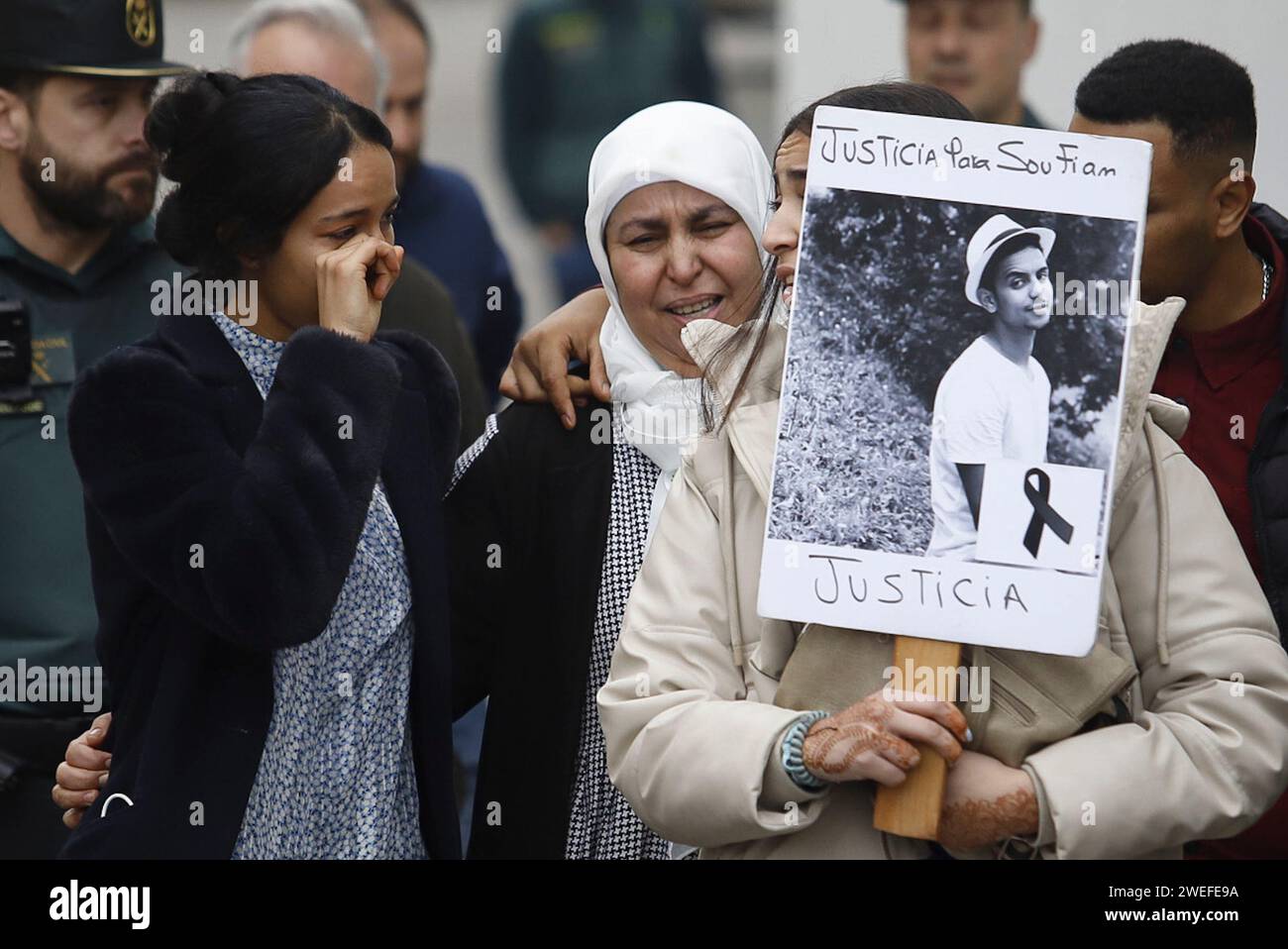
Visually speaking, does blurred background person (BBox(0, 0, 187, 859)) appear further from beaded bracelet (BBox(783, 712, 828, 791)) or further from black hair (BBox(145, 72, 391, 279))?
beaded bracelet (BBox(783, 712, 828, 791))

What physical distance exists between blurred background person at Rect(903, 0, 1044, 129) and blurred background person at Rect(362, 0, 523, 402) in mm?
1379

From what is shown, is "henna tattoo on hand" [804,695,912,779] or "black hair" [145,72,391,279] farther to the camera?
"black hair" [145,72,391,279]

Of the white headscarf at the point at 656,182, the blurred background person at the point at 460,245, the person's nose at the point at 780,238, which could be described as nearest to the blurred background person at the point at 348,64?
the blurred background person at the point at 460,245

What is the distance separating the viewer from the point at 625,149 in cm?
340

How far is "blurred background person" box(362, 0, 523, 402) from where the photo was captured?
536 cm

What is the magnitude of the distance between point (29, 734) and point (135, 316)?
40.4 inches

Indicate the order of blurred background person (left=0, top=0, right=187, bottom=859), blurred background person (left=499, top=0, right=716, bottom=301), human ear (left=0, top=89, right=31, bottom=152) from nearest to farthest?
1. blurred background person (left=0, top=0, right=187, bottom=859)
2. human ear (left=0, top=89, right=31, bottom=152)
3. blurred background person (left=499, top=0, right=716, bottom=301)

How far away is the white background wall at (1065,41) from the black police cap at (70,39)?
1685mm

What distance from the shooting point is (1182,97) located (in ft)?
11.3

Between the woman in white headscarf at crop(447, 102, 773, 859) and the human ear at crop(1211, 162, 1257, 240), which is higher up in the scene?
the human ear at crop(1211, 162, 1257, 240)

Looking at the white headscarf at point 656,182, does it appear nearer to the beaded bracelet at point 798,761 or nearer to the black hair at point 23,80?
the beaded bracelet at point 798,761

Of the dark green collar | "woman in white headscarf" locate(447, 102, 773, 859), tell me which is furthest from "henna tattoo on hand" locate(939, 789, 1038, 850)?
the dark green collar

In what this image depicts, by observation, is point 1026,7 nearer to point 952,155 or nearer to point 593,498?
point 593,498
